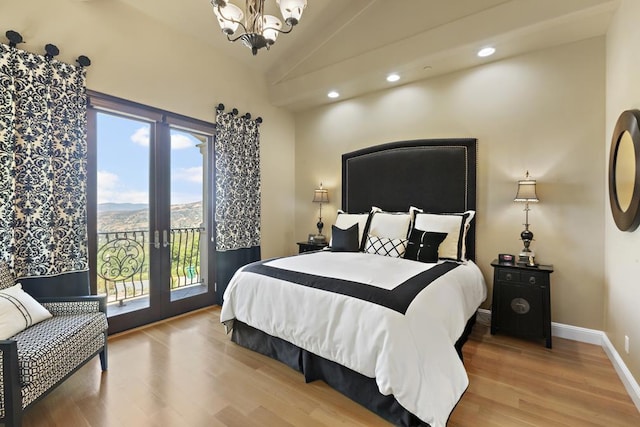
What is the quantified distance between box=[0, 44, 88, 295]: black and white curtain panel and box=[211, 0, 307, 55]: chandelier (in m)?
1.65

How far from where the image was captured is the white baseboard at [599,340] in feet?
6.93

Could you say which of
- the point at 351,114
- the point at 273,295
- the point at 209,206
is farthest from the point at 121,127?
the point at 351,114

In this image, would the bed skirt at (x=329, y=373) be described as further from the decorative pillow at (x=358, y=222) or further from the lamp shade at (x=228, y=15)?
the lamp shade at (x=228, y=15)

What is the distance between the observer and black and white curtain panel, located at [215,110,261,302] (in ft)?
13.4

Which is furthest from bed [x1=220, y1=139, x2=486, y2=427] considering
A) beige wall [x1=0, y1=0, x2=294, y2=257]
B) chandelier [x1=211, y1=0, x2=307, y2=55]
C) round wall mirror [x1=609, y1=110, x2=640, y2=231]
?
chandelier [x1=211, y1=0, x2=307, y2=55]

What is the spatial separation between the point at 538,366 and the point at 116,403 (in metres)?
3.29

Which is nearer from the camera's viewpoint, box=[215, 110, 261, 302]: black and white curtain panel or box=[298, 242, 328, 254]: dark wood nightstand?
box=[215, 110, 261, 302]: black and white curtain panel

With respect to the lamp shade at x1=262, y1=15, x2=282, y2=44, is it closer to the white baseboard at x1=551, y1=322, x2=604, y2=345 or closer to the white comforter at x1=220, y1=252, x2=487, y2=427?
the white comforter at x1=220, y1=252, x2=487, y2=427

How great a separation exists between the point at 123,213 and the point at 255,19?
2431 millimetres

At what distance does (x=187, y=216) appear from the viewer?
390cm

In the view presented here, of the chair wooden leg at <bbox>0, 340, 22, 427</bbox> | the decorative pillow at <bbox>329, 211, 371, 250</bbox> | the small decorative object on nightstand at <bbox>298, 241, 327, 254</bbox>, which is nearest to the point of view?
the chair wooden leg at <bbox>0, 340, 22, 427</bbox>

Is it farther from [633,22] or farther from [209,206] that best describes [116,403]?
[633,22]

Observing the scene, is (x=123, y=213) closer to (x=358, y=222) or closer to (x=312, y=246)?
(x=312, y=246)

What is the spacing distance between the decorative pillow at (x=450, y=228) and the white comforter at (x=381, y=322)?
25 cm
